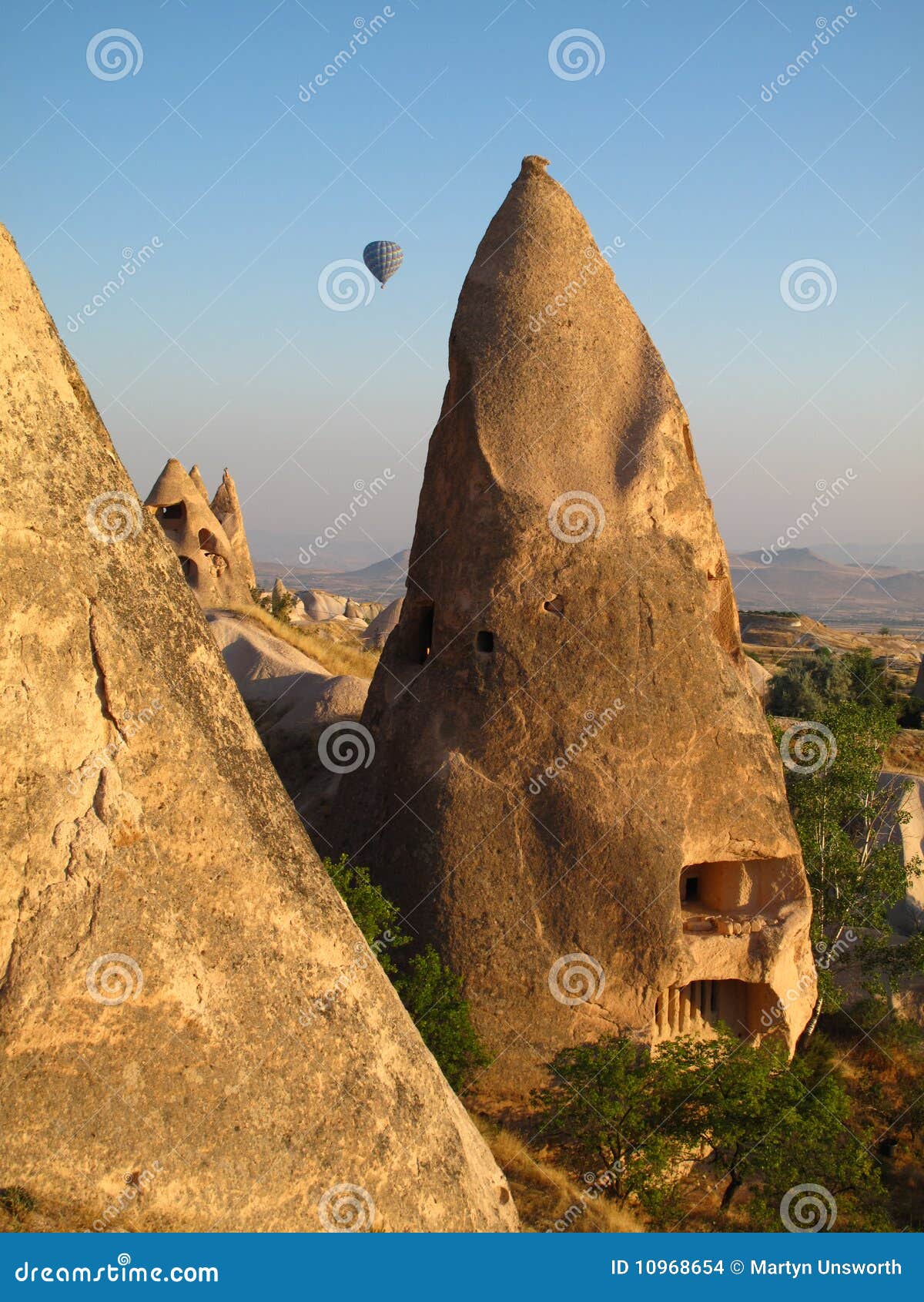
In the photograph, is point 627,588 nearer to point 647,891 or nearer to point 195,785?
point 647,891

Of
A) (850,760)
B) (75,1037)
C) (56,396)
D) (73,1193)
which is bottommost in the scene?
(73,1193)

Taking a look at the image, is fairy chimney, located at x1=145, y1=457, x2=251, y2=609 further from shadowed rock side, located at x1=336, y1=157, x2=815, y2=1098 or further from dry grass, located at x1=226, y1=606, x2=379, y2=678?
shadowed rock side, located at x1=336, y1=157, x2=815, y2=1098

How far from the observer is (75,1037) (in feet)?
13.4

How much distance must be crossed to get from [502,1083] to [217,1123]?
421 centimetres

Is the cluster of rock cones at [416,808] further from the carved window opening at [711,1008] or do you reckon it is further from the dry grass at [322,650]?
the dry grass at [322,650]

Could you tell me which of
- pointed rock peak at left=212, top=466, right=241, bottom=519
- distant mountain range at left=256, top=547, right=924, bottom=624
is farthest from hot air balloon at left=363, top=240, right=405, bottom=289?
distant mountain range at left=256, top=547, right=924, bottom=624

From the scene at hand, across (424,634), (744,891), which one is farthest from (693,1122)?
(424,634)

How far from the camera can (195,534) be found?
80.2 feet

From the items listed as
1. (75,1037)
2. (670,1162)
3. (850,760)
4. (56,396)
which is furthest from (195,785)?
(850,760)

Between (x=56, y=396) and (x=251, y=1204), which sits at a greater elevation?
(x=56, y=396)

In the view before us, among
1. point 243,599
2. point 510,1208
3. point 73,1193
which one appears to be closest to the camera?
point 73,1193

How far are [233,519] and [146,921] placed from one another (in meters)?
28.0

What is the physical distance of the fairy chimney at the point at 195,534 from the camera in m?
24.1

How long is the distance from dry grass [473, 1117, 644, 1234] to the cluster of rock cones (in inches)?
16.9
